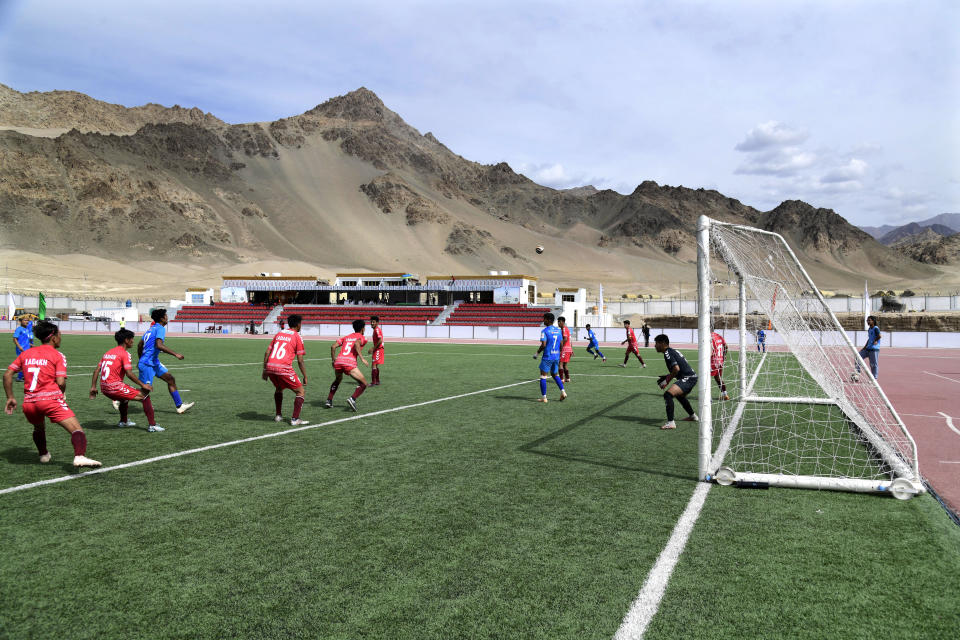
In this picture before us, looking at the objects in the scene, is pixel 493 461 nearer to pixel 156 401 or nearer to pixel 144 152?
pixel 156 401

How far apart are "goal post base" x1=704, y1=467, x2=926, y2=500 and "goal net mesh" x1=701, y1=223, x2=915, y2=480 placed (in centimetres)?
32

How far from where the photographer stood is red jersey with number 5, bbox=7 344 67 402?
6957 mm

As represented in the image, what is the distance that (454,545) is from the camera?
5074 millimetres

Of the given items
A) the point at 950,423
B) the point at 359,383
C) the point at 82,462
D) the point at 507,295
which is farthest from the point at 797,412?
the point at 507,295

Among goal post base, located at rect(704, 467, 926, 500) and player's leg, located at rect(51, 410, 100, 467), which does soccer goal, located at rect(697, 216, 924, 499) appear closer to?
goal post base, located at rect(704, 467, 926, 500)

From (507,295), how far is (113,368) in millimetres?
58913

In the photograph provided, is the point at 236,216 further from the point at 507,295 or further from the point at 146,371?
the point at 146,371

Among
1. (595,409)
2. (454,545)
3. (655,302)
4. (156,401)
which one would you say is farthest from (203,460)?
(655,302)

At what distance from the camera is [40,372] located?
700 cm

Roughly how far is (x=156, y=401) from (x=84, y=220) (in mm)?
150795

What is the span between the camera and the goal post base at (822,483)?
6512 millimetres

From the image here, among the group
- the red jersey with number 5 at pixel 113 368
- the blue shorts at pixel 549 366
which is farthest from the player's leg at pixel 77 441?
the blue shorts at pixel 549 366

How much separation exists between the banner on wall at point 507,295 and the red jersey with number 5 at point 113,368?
58381 millimetres

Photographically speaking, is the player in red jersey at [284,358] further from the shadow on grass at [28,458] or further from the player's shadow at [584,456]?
the player's shadow at [584,456]
